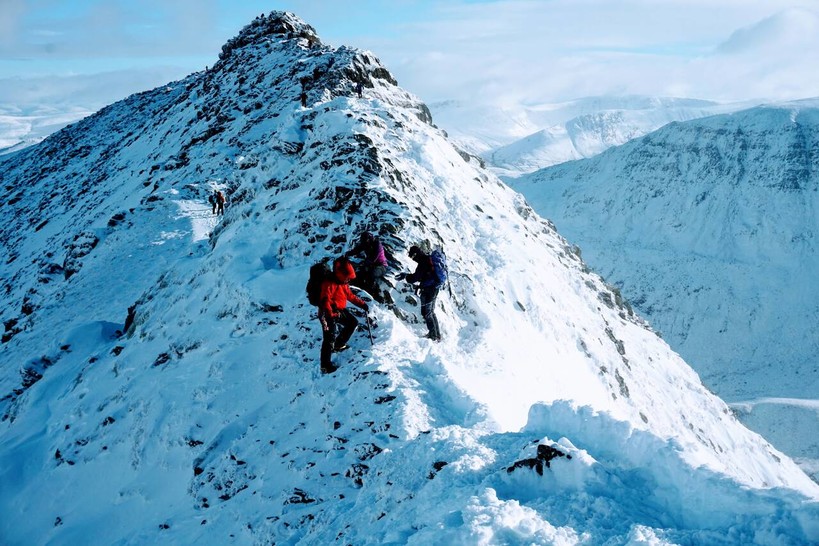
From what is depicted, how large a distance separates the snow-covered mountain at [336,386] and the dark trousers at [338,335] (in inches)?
12.0

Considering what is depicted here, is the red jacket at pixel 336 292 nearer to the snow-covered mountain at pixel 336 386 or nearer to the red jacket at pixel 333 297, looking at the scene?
the red jacket at pixel 333 297

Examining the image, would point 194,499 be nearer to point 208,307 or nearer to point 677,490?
point 208,307

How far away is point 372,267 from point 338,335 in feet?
6.54

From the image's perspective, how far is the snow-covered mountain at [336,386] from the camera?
19.7 ft

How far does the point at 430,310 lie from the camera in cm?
1181

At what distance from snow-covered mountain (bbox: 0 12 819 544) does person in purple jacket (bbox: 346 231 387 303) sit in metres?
0.53

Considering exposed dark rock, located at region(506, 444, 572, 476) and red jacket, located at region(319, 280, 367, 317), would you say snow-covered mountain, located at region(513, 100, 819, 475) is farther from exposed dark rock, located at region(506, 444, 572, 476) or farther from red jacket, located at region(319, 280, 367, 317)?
exposed dark rock, located at region(506, 444, 572, 476)

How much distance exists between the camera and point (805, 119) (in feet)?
419

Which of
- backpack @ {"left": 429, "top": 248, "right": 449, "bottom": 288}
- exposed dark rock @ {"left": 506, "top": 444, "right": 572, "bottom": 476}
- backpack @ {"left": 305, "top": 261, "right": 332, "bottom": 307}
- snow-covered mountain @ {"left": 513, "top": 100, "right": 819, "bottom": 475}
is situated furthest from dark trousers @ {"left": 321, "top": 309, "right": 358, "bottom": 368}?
snow-covered mountain @ {"left": 513, "top": 100, "right": 819, "bottom": 475}

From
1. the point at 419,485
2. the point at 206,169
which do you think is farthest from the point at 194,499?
the point at 206,169

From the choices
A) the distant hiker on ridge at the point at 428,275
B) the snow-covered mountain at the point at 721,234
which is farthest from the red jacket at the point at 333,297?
the snow-covered mountain at the point at 721,234

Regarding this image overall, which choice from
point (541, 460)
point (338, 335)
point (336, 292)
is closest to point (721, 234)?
point (338, 335)

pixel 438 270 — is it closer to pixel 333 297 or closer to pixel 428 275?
pixel 428 275

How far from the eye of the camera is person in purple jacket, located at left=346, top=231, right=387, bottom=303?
11.7 m
